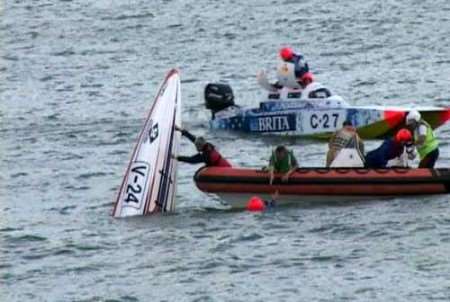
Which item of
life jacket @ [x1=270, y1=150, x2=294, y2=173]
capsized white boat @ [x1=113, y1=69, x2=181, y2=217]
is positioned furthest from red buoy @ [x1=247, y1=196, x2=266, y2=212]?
capsized white boat @ [x1=113, y1=69, x2=181, y2=217]

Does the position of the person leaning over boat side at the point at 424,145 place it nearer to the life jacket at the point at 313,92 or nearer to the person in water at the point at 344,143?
the person in water at the point at 344,143

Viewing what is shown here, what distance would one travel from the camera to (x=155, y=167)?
37.5 meters

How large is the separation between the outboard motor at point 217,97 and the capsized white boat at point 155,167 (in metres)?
8.58

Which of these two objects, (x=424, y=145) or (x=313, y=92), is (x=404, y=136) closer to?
(x=424, y=145)

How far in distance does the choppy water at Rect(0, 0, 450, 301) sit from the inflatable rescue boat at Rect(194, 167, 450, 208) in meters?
0.24

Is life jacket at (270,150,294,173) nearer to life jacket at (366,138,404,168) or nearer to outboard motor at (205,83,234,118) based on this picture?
life jacket at (366,138,404,168)

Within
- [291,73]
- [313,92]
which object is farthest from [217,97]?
[313,92]

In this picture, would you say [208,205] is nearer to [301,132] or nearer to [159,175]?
[159,175]

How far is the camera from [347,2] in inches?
2847

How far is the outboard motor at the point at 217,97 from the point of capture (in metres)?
46.4

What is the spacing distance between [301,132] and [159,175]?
894cm

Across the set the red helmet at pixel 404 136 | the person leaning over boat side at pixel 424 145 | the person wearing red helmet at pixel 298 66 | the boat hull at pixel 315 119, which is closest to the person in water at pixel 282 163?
the red helmet at pixel 404 136

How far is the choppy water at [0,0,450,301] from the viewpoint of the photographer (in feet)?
108

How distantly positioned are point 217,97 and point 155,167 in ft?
30.6
